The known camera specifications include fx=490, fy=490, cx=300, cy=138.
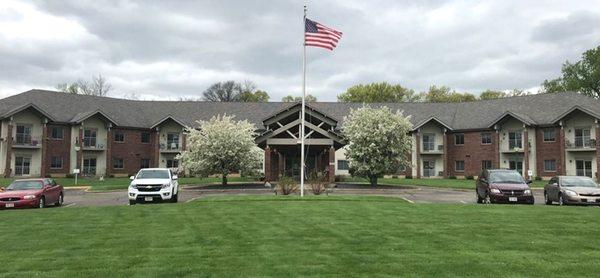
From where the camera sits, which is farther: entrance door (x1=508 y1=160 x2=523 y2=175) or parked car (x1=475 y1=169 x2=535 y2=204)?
entrance door (x1=508 y1=160 x2=523 y2=175)

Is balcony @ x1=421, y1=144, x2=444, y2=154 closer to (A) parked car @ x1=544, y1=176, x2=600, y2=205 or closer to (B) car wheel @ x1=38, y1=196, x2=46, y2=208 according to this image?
(A) parked car @ x1=544, y1=176, x2=600, y2=205

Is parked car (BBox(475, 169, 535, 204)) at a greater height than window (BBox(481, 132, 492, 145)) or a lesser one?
lesser

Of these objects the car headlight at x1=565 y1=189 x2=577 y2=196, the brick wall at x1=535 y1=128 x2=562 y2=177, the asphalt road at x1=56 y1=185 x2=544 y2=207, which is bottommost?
the asphalt road at x1=56 y1=185 x2=544 y2=207

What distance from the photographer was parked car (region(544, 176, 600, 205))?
19.6 m

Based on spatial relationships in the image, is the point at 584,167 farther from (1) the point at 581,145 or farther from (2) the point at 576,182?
(2) the point at 576,182

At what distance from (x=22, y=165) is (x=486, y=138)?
45.6m

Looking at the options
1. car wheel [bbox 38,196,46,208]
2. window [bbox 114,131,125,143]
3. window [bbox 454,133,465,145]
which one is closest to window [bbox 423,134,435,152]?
window [bbox 454,133,465,145]

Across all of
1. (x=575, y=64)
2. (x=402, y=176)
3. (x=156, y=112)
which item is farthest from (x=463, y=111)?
(x=156, y=112)

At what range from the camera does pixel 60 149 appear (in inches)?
1890

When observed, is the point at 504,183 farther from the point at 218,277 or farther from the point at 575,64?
the point at 575,64

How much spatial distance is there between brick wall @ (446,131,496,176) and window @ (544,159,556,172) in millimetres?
4869

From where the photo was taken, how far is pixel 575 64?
74.1 m

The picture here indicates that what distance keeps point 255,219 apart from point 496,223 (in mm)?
6124

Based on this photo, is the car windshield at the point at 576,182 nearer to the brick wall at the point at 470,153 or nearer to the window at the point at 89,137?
the brick wall at the point at 470,153
